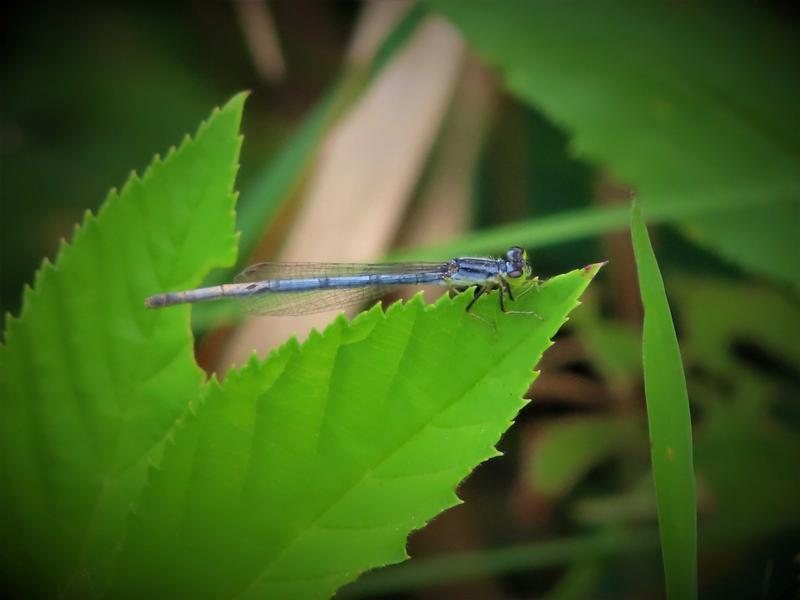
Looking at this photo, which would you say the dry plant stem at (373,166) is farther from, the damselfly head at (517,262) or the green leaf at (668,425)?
the green leaf at (668,425)

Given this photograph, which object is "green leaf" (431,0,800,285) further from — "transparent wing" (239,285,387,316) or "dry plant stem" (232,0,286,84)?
"dry plant stem" (232,0,286,84)

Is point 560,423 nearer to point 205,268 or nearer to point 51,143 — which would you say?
point 205,268

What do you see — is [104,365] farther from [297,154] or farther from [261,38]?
[261,38]

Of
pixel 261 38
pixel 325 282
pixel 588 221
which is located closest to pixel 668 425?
pixel 588 221

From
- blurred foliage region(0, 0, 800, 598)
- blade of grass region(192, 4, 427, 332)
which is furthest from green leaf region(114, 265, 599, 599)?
blade of grass region(192, 4, 427, 332)

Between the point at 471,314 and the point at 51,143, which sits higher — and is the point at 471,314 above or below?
below

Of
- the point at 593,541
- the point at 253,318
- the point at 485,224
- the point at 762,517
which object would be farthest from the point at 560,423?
the point at 253,318
